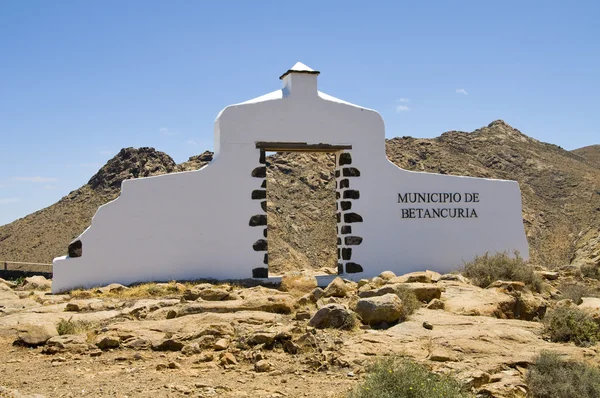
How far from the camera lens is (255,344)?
7754 millimetres

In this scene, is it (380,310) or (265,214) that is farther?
(265,214)

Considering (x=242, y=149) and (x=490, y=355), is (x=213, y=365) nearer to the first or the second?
(x=490, y=355)

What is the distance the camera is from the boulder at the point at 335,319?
8.43 metres

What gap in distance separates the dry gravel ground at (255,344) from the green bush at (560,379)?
0.59 ft

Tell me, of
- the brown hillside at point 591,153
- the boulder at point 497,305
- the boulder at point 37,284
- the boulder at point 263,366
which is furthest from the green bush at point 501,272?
the brown hillside at point 591,153

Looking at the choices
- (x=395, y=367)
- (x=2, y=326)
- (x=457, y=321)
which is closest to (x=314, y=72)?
(x=457, y=321)

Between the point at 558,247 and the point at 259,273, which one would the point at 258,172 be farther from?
the point at 558,247

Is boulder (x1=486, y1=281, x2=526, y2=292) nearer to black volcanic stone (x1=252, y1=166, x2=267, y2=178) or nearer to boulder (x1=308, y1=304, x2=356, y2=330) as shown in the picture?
boulder (x1=308, y1=304, x2=356, y2=330)

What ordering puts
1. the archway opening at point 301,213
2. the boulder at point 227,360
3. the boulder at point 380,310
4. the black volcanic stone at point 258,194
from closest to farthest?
1. the boulder at point 227,360
2. the boulder at point 380,310
3. the black volcanic stone at point 258,194
4. the archway opening at point 301,213

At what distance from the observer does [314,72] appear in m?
15.5

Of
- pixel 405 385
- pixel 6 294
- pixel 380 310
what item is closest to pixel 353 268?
pixel 380 310

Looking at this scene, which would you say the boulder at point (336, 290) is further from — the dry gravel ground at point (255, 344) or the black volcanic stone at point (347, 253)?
the black volcanic stone at point (347, 253)

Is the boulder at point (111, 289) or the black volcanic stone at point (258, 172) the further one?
the black volcanic stone at point (258, 172)

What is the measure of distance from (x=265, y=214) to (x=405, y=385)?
9.59m
